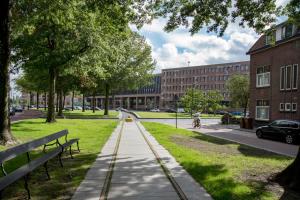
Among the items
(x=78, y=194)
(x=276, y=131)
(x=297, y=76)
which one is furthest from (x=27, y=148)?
(x=297, y=76)

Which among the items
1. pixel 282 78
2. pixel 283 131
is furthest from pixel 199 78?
pixel 283 131

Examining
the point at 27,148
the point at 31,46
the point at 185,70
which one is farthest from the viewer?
the point at 185,70

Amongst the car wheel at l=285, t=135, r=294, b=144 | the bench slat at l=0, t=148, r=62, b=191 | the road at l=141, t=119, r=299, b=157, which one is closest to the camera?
the bench slat at l=0, t=148, r=62, b=191

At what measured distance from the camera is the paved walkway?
708cm

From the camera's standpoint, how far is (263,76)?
119 ft

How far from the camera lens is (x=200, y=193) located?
733 cm

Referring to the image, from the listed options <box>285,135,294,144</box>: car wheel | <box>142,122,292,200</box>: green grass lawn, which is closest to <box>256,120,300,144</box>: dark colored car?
<box>285,135,294,144</box>: car wheel

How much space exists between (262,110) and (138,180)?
29727mm

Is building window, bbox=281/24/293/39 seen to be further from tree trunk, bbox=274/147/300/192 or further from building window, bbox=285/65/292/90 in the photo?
tree trunk, bbox=274/147/300/192

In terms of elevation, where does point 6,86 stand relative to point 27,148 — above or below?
above

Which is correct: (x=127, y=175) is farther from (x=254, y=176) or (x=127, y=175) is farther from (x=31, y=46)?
(x=31, y=46)

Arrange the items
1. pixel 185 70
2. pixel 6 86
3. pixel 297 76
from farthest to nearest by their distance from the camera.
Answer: pixel 185 70
pixel 297 76
pixel 6 86

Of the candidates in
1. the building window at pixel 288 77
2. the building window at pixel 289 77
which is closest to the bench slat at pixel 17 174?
the building window at pixel 289 77

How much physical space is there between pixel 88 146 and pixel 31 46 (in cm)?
1413
